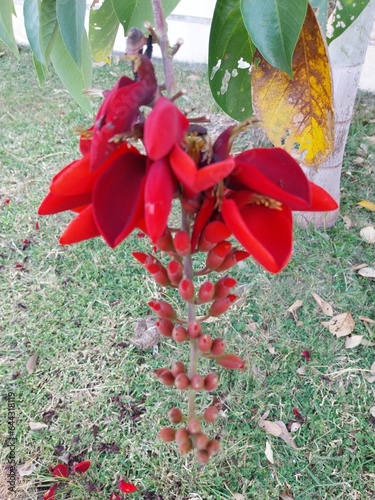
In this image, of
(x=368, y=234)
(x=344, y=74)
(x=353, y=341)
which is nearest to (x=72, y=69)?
(x=344, y=74)

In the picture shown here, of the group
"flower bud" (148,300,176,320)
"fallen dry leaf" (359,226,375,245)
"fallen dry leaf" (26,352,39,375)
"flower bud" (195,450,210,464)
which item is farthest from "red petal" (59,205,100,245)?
"fallen dry leaf" (359,226,375,245)

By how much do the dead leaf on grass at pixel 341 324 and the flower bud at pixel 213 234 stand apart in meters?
1.16

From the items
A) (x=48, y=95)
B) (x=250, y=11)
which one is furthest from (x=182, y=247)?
(x=48, y=95)

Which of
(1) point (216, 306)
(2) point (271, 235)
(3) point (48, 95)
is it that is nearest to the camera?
(2) point (271, 235)

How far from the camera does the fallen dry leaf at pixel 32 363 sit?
4.73ft

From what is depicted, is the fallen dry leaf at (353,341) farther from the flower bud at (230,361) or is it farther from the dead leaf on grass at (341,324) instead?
the flower bud at (230,361)

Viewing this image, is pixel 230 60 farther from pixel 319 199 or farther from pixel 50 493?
pixel 50 493

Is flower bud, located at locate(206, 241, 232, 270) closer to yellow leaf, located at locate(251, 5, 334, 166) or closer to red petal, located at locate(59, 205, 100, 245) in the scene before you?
red petal, located at locate(59, 205, 100, 245)

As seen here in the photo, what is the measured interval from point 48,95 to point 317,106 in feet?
7.48

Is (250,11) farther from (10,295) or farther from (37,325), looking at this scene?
(10,295)

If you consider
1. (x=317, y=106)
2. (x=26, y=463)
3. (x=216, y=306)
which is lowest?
(x=26, y=463)

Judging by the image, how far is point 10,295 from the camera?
1647mm

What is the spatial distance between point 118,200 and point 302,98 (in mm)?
362

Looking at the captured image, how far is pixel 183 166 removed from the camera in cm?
32
